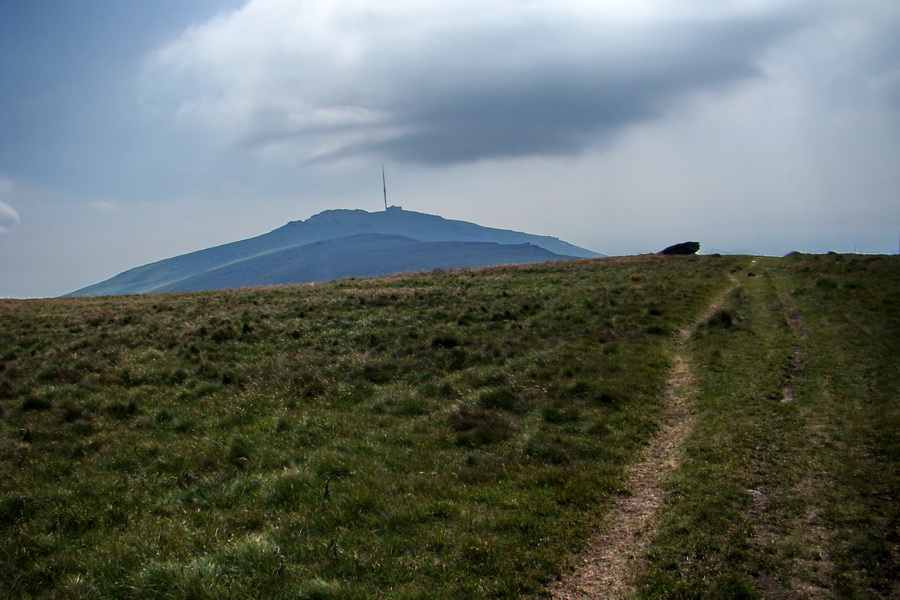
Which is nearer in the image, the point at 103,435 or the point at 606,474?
the point at 606,474

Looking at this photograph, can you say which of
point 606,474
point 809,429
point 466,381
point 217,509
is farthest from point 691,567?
point 466,381

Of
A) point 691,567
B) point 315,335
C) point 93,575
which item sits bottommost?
point 691,567

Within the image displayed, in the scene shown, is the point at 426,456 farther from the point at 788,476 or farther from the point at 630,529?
the point at 788,476

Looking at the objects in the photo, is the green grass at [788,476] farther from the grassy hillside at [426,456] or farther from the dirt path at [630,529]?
the dirt path at [630,529]

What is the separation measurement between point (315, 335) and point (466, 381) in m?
10.2

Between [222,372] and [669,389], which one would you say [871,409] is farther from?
[222,372]

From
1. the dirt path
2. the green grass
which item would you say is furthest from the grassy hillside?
the dirt path

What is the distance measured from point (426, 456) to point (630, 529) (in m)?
4.28

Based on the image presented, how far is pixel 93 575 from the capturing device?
678 centimetres

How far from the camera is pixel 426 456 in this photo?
1039 cm

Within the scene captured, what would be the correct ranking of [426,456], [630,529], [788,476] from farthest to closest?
[426,456], [788,476], [630,529]

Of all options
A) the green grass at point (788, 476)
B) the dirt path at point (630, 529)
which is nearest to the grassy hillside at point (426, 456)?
the green grass at point (788, 476)

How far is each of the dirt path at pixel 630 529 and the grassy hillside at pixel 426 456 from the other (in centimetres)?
25

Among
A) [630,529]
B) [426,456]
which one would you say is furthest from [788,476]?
[426,456]
